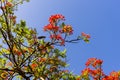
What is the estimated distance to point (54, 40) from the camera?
17.5 meters

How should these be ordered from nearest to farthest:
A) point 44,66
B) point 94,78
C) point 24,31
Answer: point 24,31 < point 44,66 < point 94,78

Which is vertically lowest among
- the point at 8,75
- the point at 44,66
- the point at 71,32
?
the point at 8,75

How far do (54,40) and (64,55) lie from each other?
5.92 feet

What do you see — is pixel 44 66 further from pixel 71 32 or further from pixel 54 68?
pixel 71 32

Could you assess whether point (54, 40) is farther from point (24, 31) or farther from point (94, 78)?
point (94, 78)

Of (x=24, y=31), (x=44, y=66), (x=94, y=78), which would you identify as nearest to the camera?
(x=24, y=31)

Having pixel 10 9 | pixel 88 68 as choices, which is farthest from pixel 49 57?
pixel 88 68

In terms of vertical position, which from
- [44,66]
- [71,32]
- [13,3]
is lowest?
[44,66]

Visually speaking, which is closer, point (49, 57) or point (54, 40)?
point (54, 40)

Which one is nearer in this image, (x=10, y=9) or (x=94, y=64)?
(x=10, y=9)

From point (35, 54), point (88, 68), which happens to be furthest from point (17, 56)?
point (88, 68)

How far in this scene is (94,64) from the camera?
81.4 feet

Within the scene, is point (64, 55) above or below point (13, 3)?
below

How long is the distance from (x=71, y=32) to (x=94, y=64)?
781cm
